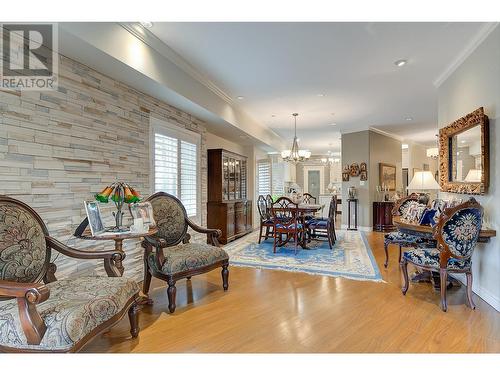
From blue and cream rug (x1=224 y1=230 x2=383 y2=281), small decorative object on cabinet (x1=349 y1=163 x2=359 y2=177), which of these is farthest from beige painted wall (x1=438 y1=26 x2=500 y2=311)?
small decorative object on cabinet (x1=349 y1=163 x2=359 y2=177)

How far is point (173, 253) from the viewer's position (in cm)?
298

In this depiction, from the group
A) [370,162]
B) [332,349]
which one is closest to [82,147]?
[332,349]

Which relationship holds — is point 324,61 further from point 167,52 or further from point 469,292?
point 469,292

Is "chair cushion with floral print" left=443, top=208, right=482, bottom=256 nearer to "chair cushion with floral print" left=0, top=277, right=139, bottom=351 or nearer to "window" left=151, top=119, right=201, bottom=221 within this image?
"chair cushion with floral print" left=0, top=277, right=139, bottom=351

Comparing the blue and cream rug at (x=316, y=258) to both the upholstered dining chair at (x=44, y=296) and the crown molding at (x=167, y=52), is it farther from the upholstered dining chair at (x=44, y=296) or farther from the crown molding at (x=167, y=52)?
the crown molding at (x=167, y=52)

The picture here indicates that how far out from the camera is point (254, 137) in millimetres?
6566

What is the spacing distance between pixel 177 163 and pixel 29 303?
10.2 feet

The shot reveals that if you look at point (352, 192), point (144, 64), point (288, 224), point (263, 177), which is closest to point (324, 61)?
point (144, 64)

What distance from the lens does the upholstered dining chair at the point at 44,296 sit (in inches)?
59.3

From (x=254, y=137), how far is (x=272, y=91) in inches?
77.6

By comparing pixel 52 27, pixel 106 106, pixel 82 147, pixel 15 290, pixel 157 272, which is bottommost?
pixel 157 272

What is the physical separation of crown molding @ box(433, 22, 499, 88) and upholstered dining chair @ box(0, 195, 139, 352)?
160 inches

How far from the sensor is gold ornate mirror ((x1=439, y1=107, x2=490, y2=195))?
2881 millimetres

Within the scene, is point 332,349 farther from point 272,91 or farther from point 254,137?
point 254,137
